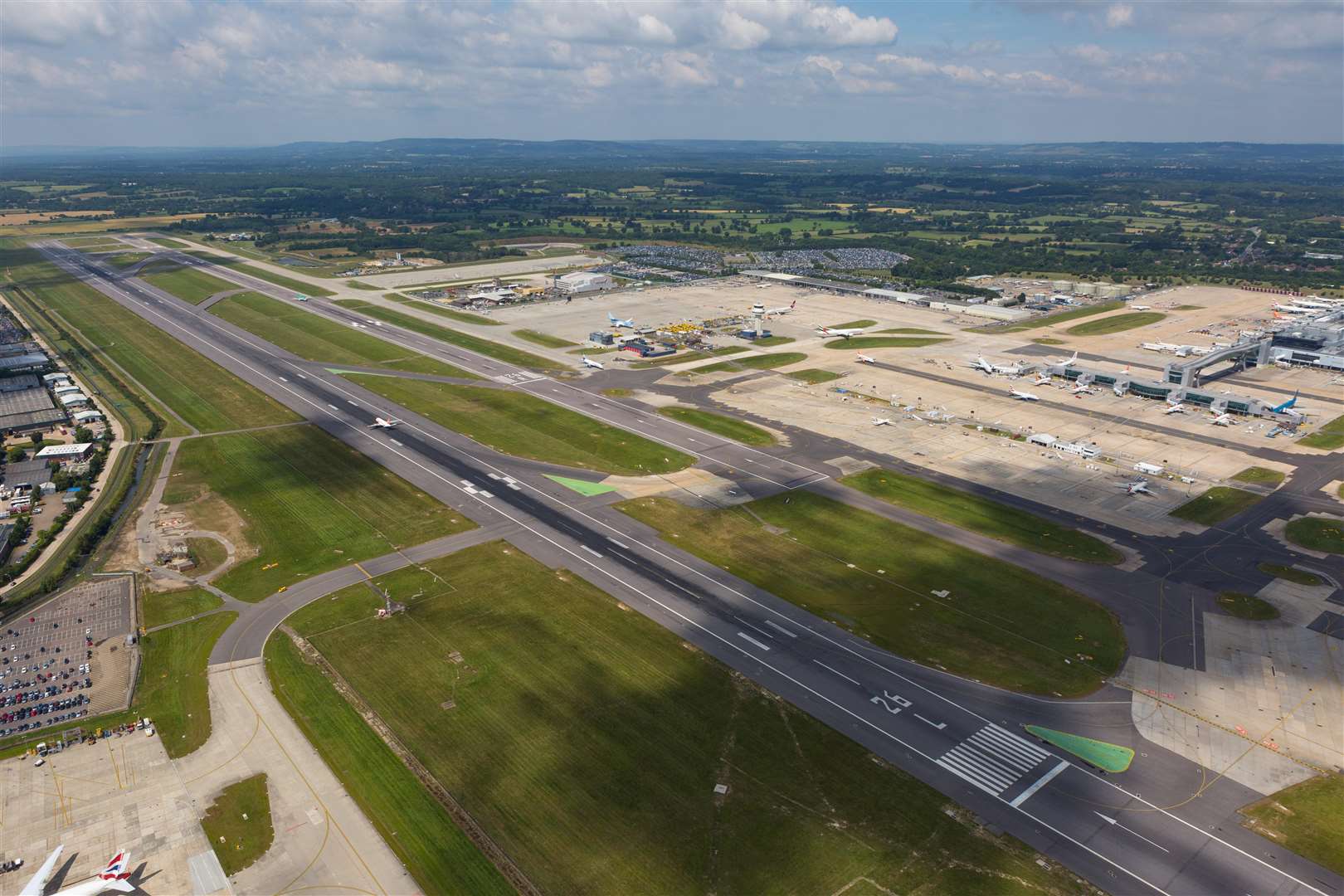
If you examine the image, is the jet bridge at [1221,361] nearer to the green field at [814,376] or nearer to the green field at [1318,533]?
the green field at [1318,533]

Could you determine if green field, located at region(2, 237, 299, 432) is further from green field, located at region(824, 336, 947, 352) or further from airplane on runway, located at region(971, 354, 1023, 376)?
airplane on runway, located at region(971, 354, 1023, 376)

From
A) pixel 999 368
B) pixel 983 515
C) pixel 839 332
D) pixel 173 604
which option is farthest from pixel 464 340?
pixel 983 515

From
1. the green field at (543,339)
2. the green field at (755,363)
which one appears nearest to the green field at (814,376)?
the green field at (755,363)

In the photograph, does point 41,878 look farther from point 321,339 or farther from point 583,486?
point 321,339

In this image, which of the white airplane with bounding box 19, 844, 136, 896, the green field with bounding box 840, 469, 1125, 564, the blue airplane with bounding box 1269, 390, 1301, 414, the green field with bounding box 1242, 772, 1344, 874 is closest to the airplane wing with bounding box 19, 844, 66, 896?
the white airplane with bounding box 19, 844, 136, 896

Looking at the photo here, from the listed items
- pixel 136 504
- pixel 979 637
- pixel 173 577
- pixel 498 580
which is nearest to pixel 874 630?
pixel 979 637
